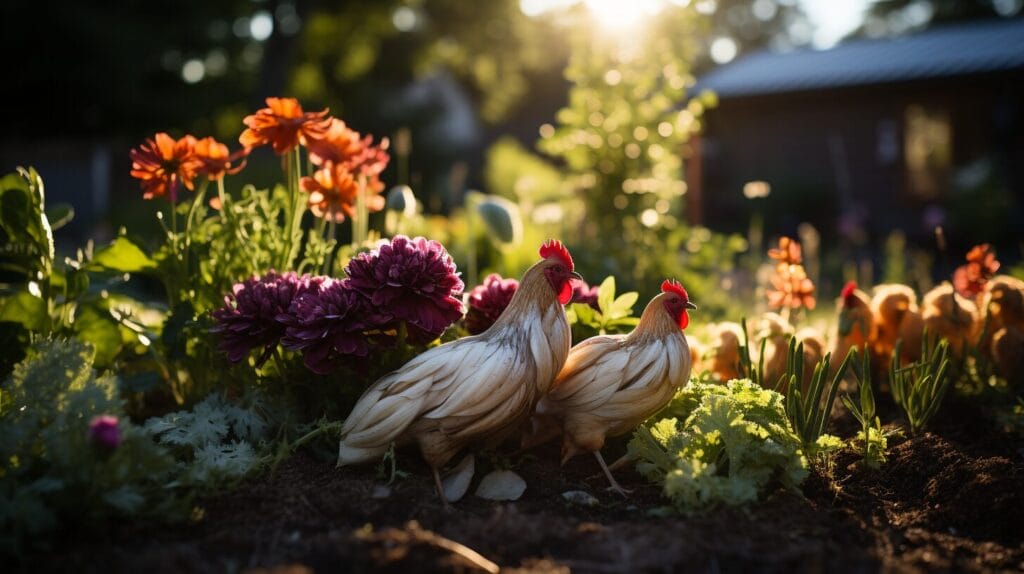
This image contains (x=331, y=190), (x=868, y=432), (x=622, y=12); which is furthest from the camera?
(x=622, y=12)

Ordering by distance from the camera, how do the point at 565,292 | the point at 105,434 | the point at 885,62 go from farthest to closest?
the point at 885,62, the point at 565,292, the point at 105,434

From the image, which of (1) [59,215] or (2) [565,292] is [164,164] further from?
(2) [565,292]

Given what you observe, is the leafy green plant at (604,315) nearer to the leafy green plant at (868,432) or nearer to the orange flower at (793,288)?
the orange flower at (793,288)

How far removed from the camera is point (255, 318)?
247 centimetres

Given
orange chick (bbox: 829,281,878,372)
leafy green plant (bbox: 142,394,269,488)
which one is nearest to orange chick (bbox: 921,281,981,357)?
orange chick (bbox: 829,281,878,372)

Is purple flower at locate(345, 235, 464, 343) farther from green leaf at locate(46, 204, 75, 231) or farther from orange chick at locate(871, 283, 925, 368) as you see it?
orange chick at locate(871, 283, 925, 368)

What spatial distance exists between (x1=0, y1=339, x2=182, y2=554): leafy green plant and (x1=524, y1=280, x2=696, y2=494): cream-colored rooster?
1107 millimetres

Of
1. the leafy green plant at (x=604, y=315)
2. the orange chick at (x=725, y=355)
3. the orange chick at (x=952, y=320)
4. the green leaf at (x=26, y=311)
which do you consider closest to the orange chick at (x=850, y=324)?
the orange chick at (x=952, y=320)

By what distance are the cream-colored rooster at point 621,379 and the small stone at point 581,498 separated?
0.09 meters

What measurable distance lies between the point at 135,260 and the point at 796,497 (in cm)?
241

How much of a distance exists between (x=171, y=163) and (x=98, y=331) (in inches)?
32.7

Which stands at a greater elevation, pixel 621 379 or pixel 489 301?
pixel 489 301

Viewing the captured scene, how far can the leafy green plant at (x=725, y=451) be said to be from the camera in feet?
6.82

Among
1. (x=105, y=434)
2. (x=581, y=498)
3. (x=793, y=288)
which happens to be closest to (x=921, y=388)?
(x=793, y=288)
